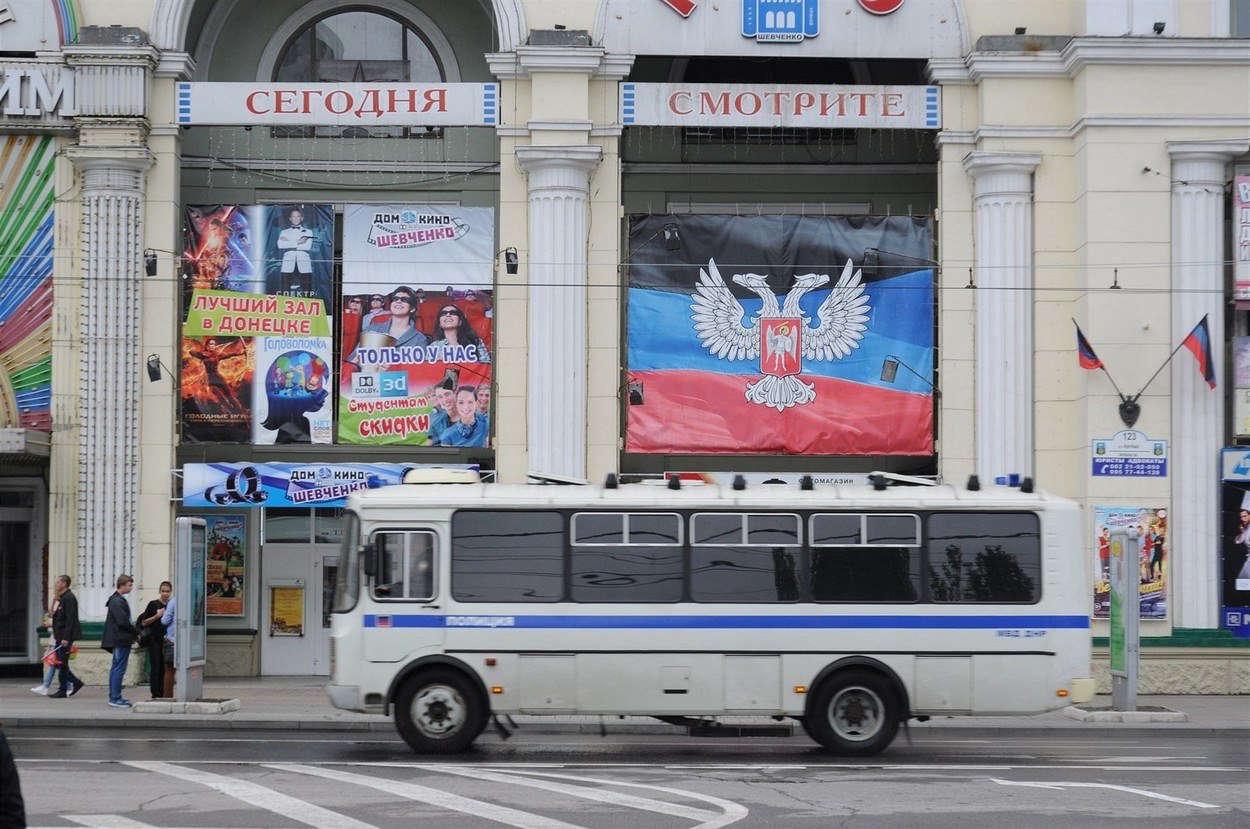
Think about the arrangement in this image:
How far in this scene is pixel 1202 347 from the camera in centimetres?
2297

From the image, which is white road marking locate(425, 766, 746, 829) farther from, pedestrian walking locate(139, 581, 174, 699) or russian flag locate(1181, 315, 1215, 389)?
russian flag locate(1181, 315, 1215, 389)

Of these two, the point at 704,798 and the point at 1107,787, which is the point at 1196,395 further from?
the point at 704,798

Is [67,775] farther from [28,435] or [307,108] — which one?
[307,108]

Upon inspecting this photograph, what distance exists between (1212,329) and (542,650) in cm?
1291

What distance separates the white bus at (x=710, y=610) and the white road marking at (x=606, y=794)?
1.97 m

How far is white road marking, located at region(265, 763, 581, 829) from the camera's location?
1084 cm

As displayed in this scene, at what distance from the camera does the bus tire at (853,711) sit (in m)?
15.7

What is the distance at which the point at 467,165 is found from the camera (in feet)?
83.8

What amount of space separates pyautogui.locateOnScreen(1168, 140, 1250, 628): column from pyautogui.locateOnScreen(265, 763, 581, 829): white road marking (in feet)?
47.7

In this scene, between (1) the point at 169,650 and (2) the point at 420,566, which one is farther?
(1) the point at 169,650

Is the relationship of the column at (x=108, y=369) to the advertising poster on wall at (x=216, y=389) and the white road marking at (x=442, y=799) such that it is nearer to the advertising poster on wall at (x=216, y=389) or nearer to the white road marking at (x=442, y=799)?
the advertising poster on wall at (x=216, y=389)

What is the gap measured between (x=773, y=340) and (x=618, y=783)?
12.5 m

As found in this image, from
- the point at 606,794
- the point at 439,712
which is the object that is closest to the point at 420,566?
the point at 439,712

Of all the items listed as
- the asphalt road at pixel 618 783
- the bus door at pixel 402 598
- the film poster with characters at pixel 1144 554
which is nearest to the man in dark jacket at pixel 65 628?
the asphalt road at pixel 618 783
